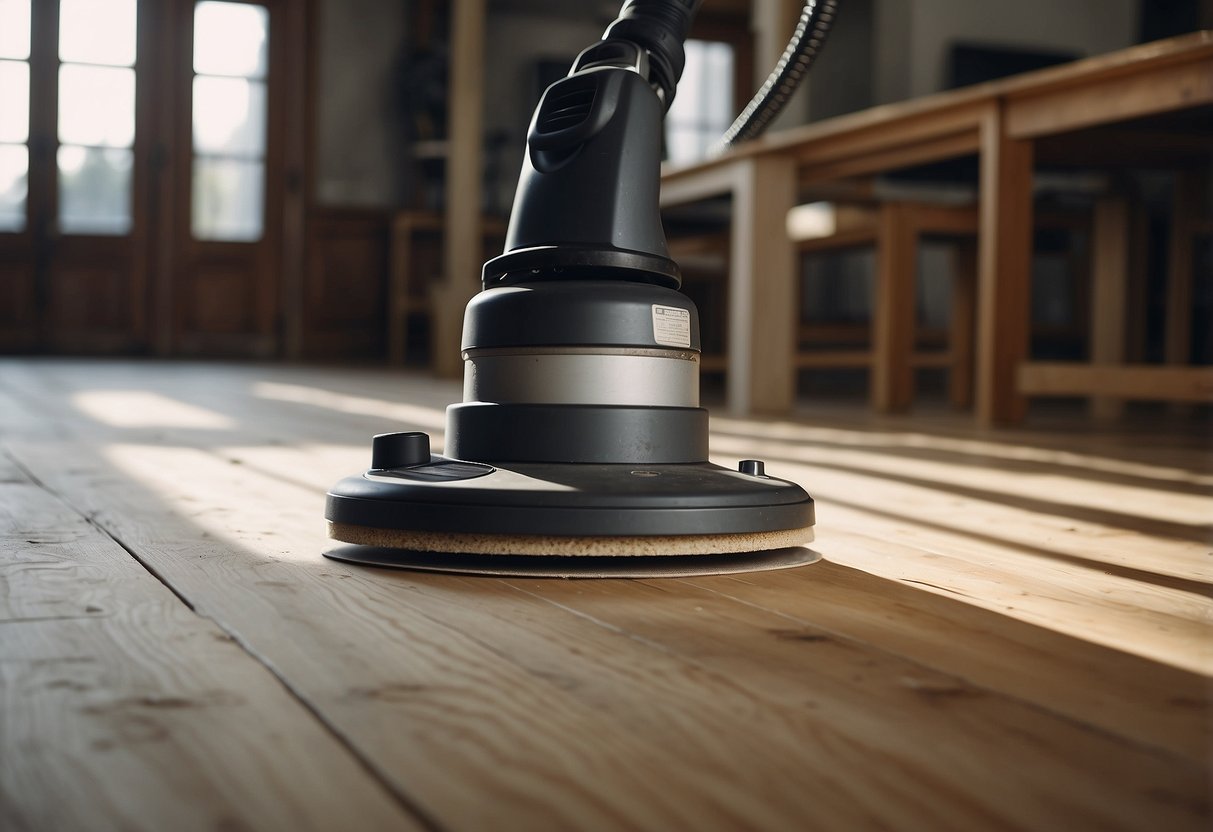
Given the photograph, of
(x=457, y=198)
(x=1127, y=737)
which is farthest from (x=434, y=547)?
(x=457, y=198)

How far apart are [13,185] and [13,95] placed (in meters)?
0.50

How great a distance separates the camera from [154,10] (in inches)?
296

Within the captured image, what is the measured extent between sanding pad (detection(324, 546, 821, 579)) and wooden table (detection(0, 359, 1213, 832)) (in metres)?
0.02

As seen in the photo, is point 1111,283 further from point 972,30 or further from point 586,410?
point 972,30

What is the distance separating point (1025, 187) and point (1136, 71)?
0.40 meters

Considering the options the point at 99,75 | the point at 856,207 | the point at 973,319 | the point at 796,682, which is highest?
the point at 99,75

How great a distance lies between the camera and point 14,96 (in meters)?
7.19

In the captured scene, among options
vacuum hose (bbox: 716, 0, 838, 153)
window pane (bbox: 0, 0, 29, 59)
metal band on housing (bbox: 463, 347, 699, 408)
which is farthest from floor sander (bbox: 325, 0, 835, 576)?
window pane (bbox: 0, 0, 29, 59)

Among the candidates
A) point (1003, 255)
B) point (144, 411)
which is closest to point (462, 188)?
point (144, 411)

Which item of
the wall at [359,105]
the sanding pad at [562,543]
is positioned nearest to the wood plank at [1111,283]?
the sanding pad at [562,543]

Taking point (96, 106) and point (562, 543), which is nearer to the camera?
point (562, 543)

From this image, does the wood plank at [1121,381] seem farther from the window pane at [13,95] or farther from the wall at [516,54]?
the window pane at [13,95]

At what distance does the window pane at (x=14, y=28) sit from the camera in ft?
23.5

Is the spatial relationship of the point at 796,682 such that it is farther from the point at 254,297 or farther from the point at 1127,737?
the point at 254,297
